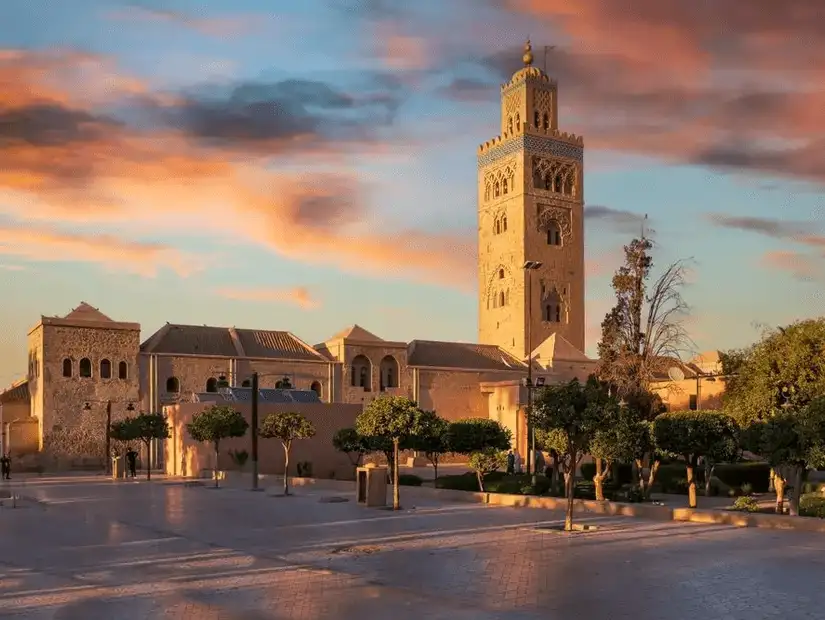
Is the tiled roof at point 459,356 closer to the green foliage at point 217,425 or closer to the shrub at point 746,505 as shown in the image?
the green foliage at point 217,425

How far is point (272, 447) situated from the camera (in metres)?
41.1

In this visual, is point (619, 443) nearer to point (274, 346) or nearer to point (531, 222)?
point (274, 346)

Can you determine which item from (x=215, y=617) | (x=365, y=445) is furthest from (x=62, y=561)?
(x=365, y=445)

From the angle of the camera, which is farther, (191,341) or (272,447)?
(191,341)

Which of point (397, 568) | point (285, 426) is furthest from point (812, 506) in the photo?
point (285, 426)

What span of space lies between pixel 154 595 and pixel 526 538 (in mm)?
7197

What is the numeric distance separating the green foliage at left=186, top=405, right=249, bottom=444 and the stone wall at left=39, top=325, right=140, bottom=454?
18.0 metres

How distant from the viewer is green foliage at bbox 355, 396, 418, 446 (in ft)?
72.9

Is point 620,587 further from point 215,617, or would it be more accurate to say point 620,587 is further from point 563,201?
point 563,201

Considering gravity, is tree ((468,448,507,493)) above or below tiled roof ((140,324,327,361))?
below

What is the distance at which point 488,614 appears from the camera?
894 centimetres

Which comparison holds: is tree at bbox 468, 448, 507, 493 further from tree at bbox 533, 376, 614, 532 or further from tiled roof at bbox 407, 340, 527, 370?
tiled roof at bbox 407, 340, 527, 370

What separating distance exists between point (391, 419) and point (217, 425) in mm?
12614

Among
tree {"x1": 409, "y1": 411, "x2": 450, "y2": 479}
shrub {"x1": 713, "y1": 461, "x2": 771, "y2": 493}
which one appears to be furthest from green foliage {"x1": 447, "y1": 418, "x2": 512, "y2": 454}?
shrub {"x1": 713, "y1": 461, "x2": 771, "y2": 493}
